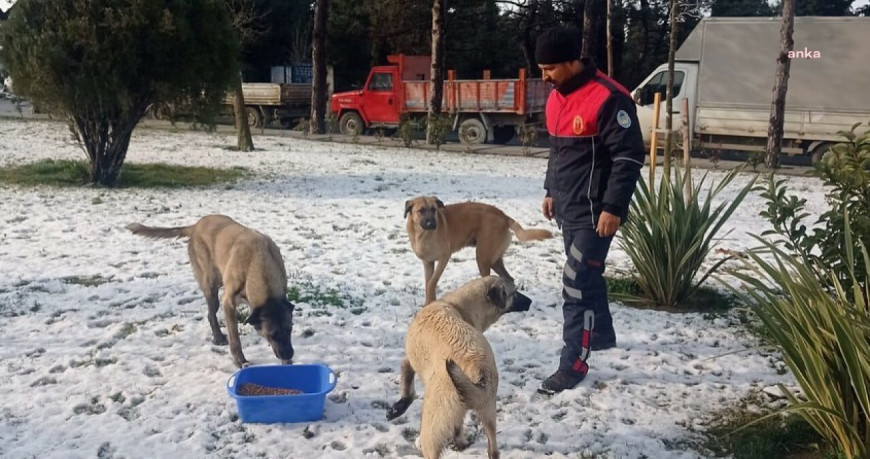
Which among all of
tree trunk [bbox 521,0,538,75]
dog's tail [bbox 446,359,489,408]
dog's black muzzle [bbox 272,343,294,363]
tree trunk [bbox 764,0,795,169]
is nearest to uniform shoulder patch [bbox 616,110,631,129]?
dog's tail [bbox 446,359,489,408]

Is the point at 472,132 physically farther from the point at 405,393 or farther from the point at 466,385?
the point at 466,385

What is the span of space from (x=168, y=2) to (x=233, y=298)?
786 centimetres

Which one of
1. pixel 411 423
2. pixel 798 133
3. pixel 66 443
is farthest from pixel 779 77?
pixel 66 443

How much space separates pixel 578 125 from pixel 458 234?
2.24 meters

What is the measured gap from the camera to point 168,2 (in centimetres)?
1076

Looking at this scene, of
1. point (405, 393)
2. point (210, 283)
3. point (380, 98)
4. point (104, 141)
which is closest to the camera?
point (405, 393)

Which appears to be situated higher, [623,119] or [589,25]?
[589,25]

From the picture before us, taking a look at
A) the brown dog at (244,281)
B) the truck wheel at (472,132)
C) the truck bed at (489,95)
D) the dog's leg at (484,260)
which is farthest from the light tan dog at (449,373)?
the truck wheel at (472,132)

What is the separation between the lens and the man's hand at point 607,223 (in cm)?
394

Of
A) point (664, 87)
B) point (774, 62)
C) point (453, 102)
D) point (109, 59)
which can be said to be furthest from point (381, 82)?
point (109, 59)

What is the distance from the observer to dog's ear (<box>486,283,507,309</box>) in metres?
4.24

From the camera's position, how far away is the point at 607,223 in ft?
13.0

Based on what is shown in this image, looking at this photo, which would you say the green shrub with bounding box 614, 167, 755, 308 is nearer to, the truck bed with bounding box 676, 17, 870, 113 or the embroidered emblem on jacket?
the embroidered emblem on jacket

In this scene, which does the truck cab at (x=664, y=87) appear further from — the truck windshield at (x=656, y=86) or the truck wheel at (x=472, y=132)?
the truck wheel at (x=472, y=132)
